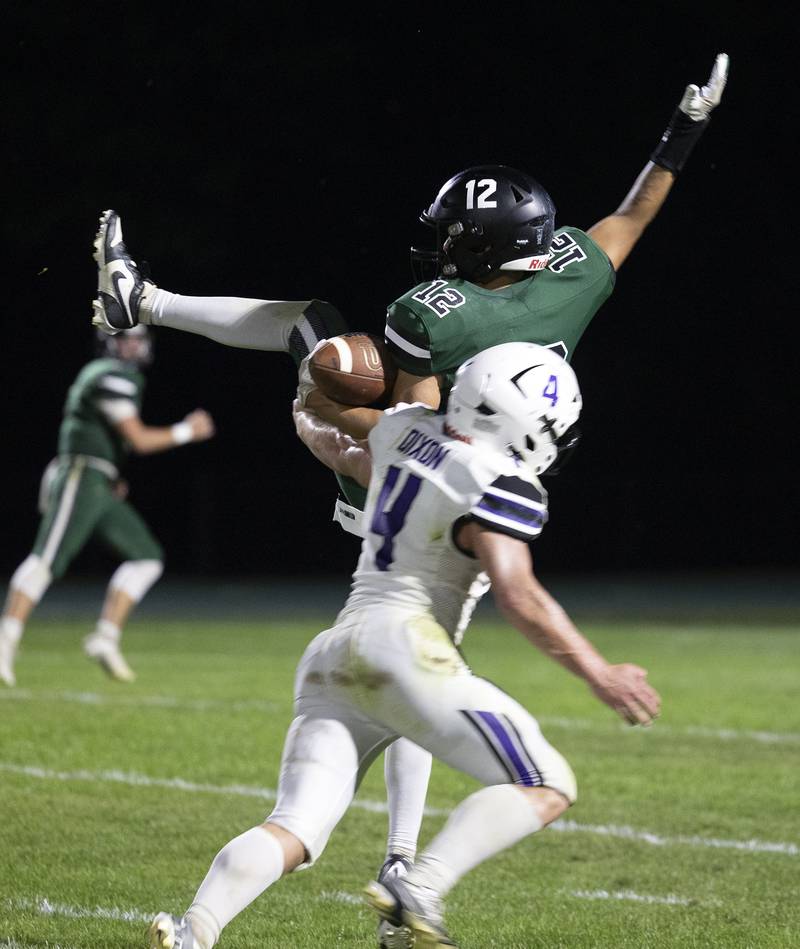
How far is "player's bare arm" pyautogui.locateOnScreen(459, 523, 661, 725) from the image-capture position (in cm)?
340

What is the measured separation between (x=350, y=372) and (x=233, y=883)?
142 centimetres

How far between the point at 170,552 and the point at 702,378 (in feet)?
29.4

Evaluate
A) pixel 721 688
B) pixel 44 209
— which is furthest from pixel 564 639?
pixel 44 209

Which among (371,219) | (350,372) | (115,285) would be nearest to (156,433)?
(115,285)

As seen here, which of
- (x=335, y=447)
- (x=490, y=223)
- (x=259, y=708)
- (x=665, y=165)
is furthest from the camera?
(x=259, y=708)

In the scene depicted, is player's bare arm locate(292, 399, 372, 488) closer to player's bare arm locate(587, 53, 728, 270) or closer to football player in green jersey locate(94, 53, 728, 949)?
football player in green jersey locate(94, 53, 728, 949)

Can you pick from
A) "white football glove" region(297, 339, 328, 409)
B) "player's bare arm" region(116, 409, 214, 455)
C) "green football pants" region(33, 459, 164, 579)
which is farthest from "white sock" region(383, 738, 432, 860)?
"green football pants" region(33, 459, 164, 579)

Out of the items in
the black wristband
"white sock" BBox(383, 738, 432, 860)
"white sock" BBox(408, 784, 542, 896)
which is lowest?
"white sock" BBox(383, 738, 432, 860)

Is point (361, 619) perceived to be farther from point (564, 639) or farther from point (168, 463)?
point (168, 463)

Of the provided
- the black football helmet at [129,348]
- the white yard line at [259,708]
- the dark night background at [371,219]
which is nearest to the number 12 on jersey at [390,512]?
the white yard line at [259,708]

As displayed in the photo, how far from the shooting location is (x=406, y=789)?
4562 mm

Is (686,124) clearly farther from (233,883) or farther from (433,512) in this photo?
(233,883)

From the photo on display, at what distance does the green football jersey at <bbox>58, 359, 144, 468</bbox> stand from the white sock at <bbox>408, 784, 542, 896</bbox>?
7.16 metres

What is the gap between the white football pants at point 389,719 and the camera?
351 cm
